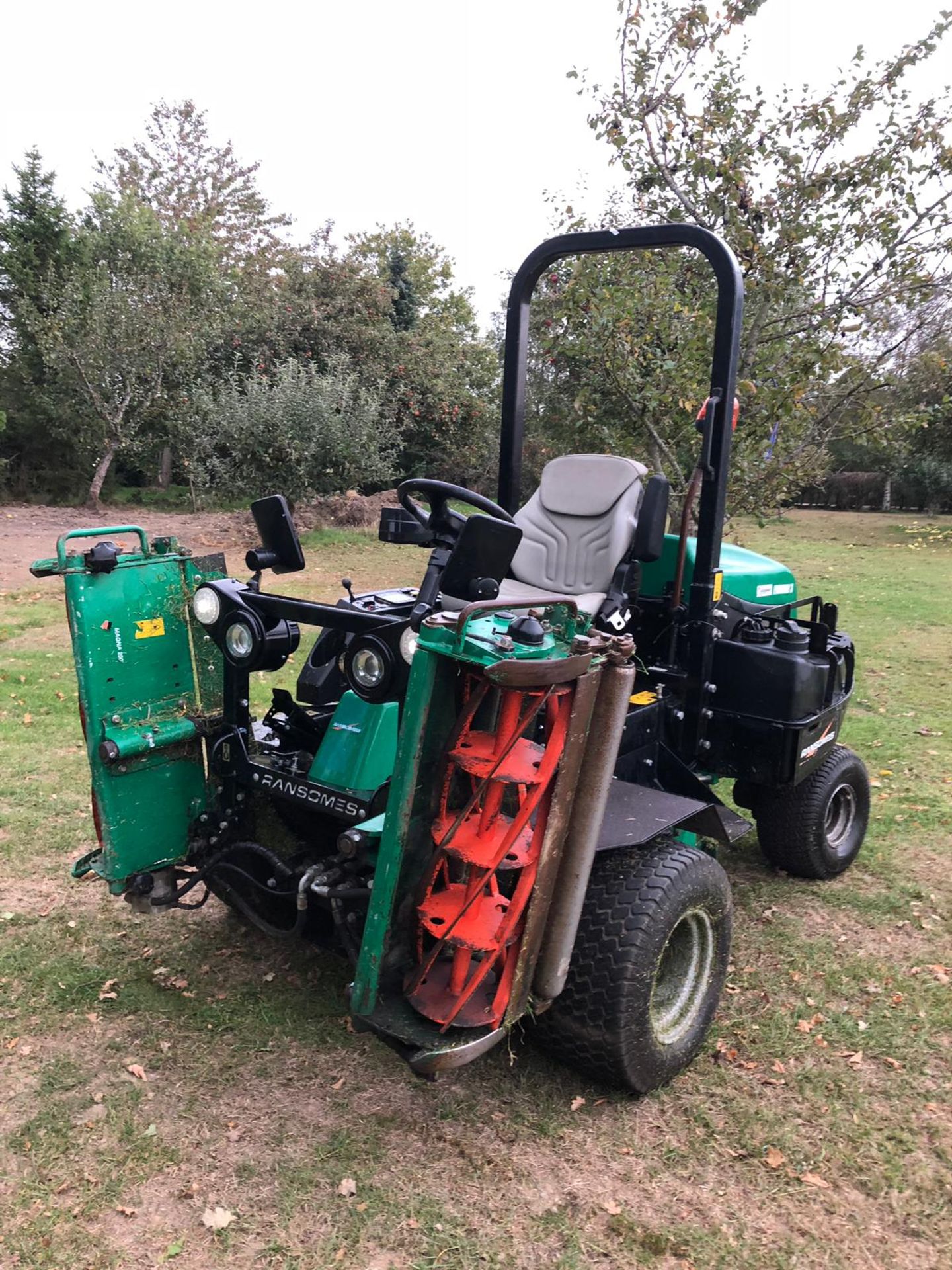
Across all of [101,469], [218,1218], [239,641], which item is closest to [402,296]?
[101,469]

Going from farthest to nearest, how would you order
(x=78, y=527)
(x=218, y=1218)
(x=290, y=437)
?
1. (x=78, y=527)
2. (x=290, y=437)
3. (x=218, y=1218)

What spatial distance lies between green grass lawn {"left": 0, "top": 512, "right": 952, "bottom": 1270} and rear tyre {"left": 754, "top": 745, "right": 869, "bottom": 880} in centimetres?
13

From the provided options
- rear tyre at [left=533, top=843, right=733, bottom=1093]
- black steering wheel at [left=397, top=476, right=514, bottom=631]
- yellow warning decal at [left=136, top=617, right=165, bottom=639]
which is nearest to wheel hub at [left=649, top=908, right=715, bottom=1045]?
rear tyre at [left=533, top=843, right=733, bottom=1093]

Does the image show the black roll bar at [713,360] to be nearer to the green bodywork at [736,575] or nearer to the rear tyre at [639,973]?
the green bodywork at [736,575]

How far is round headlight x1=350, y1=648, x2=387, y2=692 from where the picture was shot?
7.89ft

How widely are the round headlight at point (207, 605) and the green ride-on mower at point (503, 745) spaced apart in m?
0.01

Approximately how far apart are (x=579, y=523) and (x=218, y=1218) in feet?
8.95

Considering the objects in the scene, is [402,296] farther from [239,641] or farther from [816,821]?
[239,641]

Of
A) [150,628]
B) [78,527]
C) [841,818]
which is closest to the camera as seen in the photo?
[150,628]

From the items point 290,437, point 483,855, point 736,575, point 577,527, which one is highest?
point 290,437

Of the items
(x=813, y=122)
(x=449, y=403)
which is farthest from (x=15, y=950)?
(x=449, y=403)

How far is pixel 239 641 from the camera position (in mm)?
2791

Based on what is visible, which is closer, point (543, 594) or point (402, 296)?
point (543, 594)

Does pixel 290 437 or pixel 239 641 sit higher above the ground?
pixel 290 437
